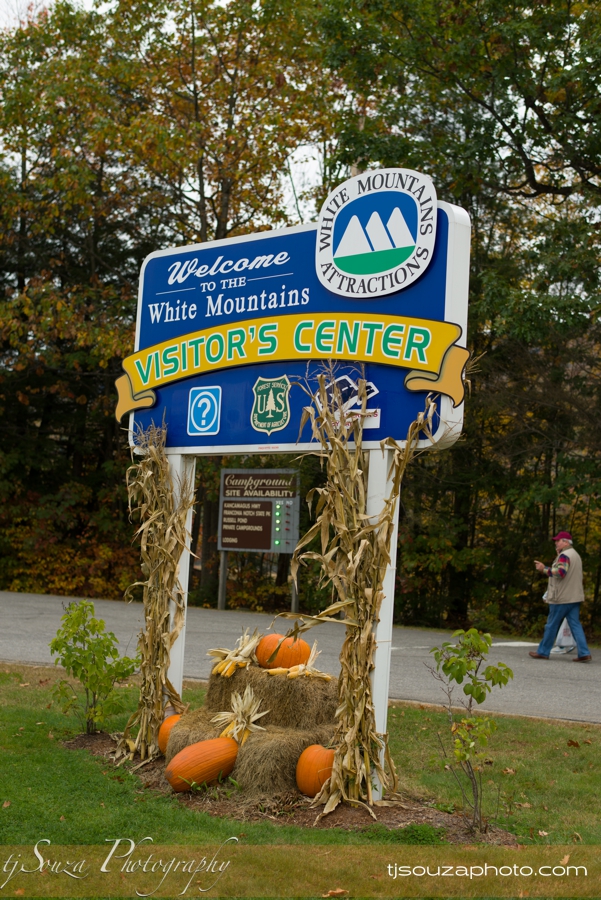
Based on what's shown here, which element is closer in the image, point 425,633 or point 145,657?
point 145,657

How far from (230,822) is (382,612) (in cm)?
147

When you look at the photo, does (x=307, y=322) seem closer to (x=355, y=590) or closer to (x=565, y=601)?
(x=355, y=590)

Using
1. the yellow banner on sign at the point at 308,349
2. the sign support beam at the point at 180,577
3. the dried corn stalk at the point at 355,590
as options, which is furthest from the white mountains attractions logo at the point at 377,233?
the sign support beam at the point at 180,577

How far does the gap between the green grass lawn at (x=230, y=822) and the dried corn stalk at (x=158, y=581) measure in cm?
54

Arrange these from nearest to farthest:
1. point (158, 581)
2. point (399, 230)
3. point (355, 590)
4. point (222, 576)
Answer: point (355, 590), point (399, 230), point (158, 581), point (222, 576)

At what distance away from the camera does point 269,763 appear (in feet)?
17.9

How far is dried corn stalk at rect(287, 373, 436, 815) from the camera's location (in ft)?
17.2

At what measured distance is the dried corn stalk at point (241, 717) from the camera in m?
5.75

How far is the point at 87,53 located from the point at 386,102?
7275 millimetres

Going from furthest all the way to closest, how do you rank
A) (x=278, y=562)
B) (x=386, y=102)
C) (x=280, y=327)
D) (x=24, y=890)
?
(x=278, y=562) → (x=386, y=102) → (x=280, y=327) → (x=24, y=890)

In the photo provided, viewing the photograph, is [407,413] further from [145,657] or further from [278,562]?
[278,562]

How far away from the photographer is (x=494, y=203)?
1816cm

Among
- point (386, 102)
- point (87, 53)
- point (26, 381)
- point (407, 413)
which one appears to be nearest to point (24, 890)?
point (407, 413)

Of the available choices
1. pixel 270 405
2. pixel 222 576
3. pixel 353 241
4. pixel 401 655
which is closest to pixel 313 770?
pixel 270 405
